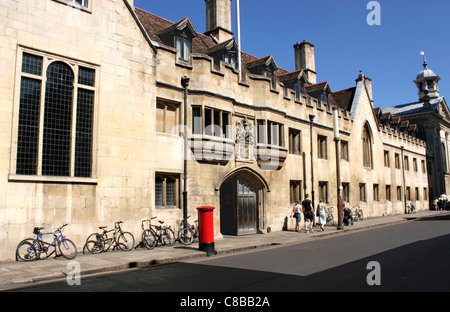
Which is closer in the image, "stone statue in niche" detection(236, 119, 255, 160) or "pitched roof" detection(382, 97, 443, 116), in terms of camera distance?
"stone statue in niche" detection(236, 119, 255, 160)

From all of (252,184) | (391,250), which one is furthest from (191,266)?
(252,184)

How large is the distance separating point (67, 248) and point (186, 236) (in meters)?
4.47

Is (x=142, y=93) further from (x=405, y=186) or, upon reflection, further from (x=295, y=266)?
(x=405, y=186)

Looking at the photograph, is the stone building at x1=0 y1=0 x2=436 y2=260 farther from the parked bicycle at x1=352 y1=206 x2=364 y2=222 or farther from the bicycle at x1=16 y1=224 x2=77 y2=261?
the parked bicycle at x1=352 y1=206 x2=364 y2=222

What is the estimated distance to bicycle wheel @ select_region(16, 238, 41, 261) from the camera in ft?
35.3

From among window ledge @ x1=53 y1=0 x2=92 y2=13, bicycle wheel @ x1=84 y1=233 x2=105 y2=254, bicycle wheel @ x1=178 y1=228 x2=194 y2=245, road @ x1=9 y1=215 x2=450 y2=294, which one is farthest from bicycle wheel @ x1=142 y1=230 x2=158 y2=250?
window ledge @ x1=53 y1=0 x2=92 y2=13

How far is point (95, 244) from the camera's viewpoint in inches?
484

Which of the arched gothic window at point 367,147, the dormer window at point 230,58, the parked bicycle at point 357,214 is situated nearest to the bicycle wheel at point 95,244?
the dormer window at point 230,58

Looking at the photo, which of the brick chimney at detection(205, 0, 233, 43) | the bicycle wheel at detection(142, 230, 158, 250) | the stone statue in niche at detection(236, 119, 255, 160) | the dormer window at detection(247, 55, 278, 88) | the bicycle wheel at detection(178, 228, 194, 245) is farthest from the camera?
the brick chimney at detection(205, 0, 233, 43)

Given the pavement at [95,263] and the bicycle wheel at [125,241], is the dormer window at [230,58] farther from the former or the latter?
the bicycle wheel at [125,241]

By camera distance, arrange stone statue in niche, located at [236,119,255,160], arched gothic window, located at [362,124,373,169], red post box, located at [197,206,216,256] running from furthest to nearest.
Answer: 1. arched gothic window, located at [362,124,373,169]
2. stone statue in niche, located at [236,119,255,160]
3. red post box, located at [197,206,216,256]

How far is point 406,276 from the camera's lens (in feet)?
25.1

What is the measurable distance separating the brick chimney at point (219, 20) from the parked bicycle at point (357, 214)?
50.7 ft

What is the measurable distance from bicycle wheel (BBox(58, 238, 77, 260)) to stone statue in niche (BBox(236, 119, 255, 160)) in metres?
8.86
